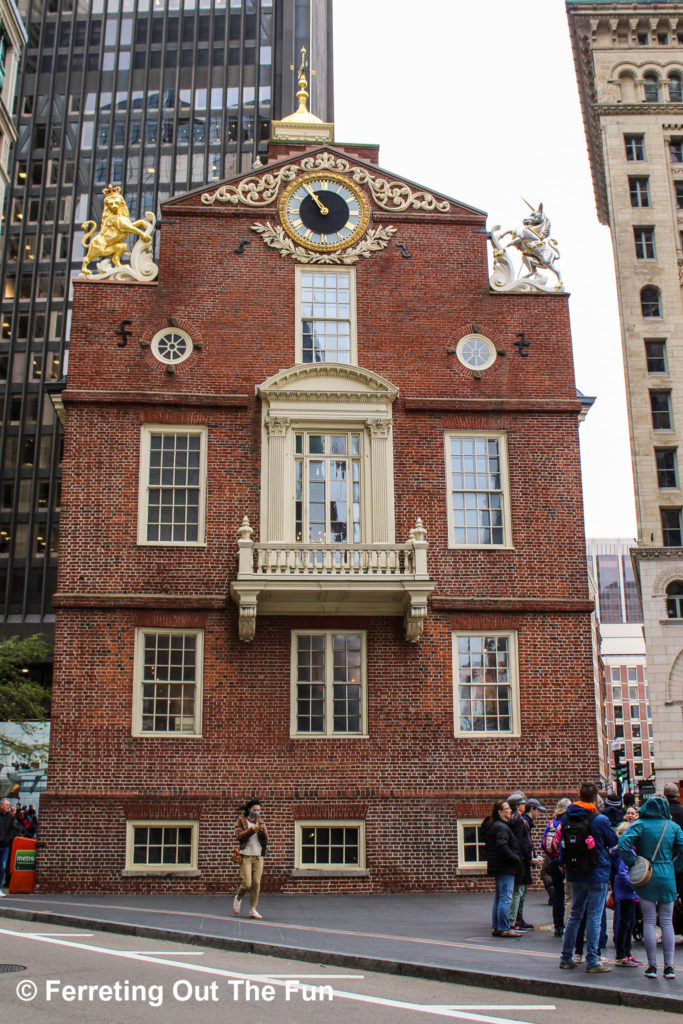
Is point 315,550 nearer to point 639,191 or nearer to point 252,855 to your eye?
point 252,855

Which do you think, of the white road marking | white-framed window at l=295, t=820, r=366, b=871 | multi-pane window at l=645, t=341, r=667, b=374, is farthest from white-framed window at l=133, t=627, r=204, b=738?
multi-pane window at l=645, t=341, r=667, b=374

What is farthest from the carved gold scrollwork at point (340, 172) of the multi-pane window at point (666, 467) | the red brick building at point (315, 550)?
the multi-pane window at point (666, 467)

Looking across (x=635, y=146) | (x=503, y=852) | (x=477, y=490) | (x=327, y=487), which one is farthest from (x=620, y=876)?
(x=635, y=146)

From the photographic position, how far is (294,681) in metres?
21.7

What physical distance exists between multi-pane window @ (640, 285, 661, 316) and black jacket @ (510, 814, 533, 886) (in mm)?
44266

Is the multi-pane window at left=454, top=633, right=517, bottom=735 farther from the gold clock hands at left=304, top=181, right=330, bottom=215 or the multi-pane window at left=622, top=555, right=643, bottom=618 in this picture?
the multi-pane window at left=622, top=555, right=643, bottom=618

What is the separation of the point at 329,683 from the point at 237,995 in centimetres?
1202

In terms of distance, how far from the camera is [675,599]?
160 ft

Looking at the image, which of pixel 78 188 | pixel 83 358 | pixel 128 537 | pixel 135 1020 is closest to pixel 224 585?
pixel 128 537

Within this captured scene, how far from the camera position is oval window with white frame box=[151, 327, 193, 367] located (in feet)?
76.4

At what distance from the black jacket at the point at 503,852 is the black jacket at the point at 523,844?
12 centimetres

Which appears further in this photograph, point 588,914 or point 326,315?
point 326,315

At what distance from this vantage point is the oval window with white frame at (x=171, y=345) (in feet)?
76.4

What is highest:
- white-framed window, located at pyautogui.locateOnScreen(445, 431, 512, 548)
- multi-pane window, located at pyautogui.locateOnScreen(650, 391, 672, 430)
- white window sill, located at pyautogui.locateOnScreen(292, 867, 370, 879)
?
multi-pane window, located at pyautogui.locateOnScreen(650, 391, 672, 430)
